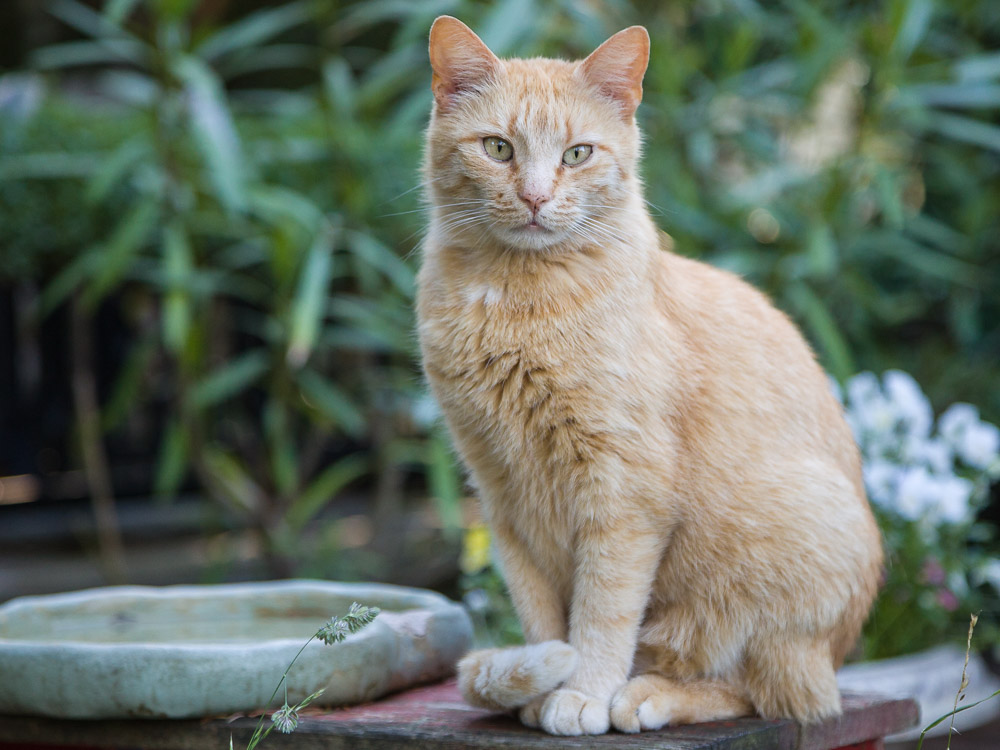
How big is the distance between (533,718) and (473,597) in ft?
4.07

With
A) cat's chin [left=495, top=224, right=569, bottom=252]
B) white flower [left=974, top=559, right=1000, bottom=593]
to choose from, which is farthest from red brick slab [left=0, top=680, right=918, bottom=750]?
white flower [left=974, top=559, right=1000, bottom=593]

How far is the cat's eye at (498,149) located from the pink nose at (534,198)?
0.08 meters

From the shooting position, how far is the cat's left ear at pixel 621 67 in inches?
60.4

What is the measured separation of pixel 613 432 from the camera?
145 centimetres

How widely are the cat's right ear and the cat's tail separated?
0.83 meters

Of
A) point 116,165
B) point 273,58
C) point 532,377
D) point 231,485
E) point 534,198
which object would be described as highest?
point 273,58

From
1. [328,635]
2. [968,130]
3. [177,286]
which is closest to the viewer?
[328,635]

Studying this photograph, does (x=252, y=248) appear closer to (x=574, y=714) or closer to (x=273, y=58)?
(x=273, y=58)

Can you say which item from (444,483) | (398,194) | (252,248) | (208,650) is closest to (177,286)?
(252,248)

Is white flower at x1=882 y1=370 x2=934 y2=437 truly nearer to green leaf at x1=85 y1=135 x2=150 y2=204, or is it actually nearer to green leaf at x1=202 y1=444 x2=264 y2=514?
green leaf at x1=202 y1=444 x2=264 y2=514

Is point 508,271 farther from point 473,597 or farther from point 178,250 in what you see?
point 178,250

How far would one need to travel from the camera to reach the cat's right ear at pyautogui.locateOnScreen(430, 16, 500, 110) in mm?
1547

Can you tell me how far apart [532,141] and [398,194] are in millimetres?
1947

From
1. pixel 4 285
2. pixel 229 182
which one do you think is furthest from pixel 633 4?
pixel 4 285
